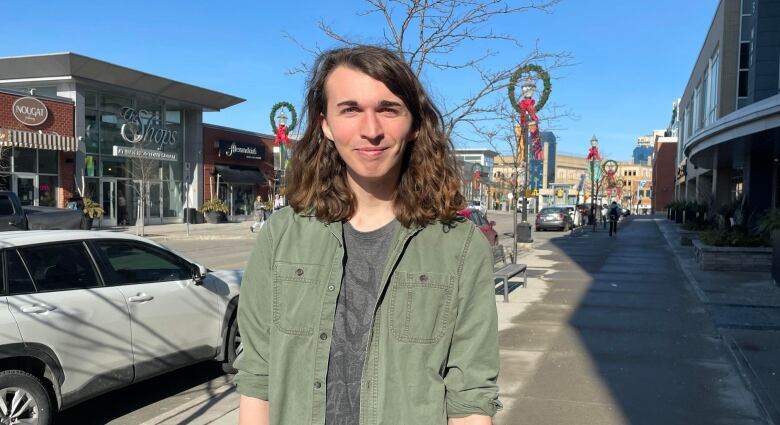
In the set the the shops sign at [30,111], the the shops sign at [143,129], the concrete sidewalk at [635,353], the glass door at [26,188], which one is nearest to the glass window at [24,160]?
the glass door at [26,188]

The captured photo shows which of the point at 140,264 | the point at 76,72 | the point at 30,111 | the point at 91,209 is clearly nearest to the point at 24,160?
the point at 30,111

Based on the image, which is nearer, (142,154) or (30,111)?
(30,111)

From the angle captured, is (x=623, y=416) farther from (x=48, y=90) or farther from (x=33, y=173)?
(x=48, y=90)

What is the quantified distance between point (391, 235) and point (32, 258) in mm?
3849

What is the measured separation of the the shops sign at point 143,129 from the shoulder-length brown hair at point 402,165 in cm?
3118

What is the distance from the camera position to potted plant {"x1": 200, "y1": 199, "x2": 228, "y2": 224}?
115 feet

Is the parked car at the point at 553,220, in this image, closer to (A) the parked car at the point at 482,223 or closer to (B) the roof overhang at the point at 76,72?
(A) the parked car at the point at 482,223

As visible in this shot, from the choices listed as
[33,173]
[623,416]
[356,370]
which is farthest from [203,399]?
[33,173]

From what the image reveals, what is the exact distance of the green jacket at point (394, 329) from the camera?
1.66m

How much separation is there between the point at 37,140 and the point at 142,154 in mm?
6236

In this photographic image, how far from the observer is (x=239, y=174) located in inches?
1490

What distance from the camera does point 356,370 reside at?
1682 mm

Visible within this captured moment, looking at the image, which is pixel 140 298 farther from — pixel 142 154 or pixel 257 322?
pixel 142 154

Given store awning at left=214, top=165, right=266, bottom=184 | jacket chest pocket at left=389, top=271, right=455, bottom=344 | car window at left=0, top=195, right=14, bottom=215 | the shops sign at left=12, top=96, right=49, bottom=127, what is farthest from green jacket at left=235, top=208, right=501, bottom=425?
store awning at left=214, top=165, right=266, bottom=184
